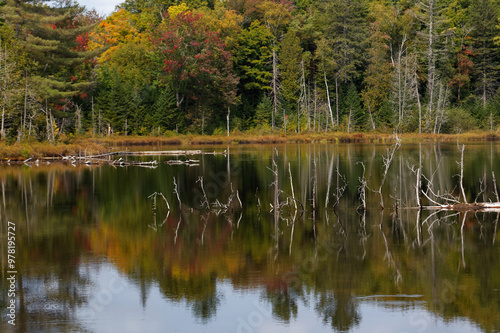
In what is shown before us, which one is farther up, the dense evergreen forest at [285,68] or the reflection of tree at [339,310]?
the dense evergreen forest at [285,68]

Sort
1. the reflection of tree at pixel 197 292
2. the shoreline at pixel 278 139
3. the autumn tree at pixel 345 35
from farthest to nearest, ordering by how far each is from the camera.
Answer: the autumn tree at pixel 345 35, the shoreline at pixel 278 139, the reflection of tree at pixel 197 292

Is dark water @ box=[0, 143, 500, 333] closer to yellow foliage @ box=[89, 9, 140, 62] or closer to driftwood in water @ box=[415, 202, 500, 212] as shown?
driftwood in water @ box=[415, 202, 500, 212]

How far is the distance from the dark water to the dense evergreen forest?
43.3 m

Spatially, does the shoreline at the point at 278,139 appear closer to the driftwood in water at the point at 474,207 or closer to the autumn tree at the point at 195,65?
the autumn tree at the point at 195,65

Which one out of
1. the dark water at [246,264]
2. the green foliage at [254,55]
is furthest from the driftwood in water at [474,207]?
the green foliage at [254,55]

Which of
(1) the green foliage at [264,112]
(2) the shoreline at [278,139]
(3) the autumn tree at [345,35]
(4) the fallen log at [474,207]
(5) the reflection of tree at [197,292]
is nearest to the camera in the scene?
(5) the reflection of tree at [197,292]

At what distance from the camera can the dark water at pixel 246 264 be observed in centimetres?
1177

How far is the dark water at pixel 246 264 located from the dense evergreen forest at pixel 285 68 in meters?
43.3

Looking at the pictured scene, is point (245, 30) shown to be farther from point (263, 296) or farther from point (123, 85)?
point (263, 296)

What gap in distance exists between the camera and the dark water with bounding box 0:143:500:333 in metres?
11.8

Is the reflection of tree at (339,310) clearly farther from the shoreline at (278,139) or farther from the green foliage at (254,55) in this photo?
the green foliage at (254,55)

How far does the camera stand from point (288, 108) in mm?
79562

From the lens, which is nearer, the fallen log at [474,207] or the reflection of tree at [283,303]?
the reflection of tree at [283,303]

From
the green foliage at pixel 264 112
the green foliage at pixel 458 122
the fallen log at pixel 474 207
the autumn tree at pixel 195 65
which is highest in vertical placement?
the autumn tree at pixel 195 65
